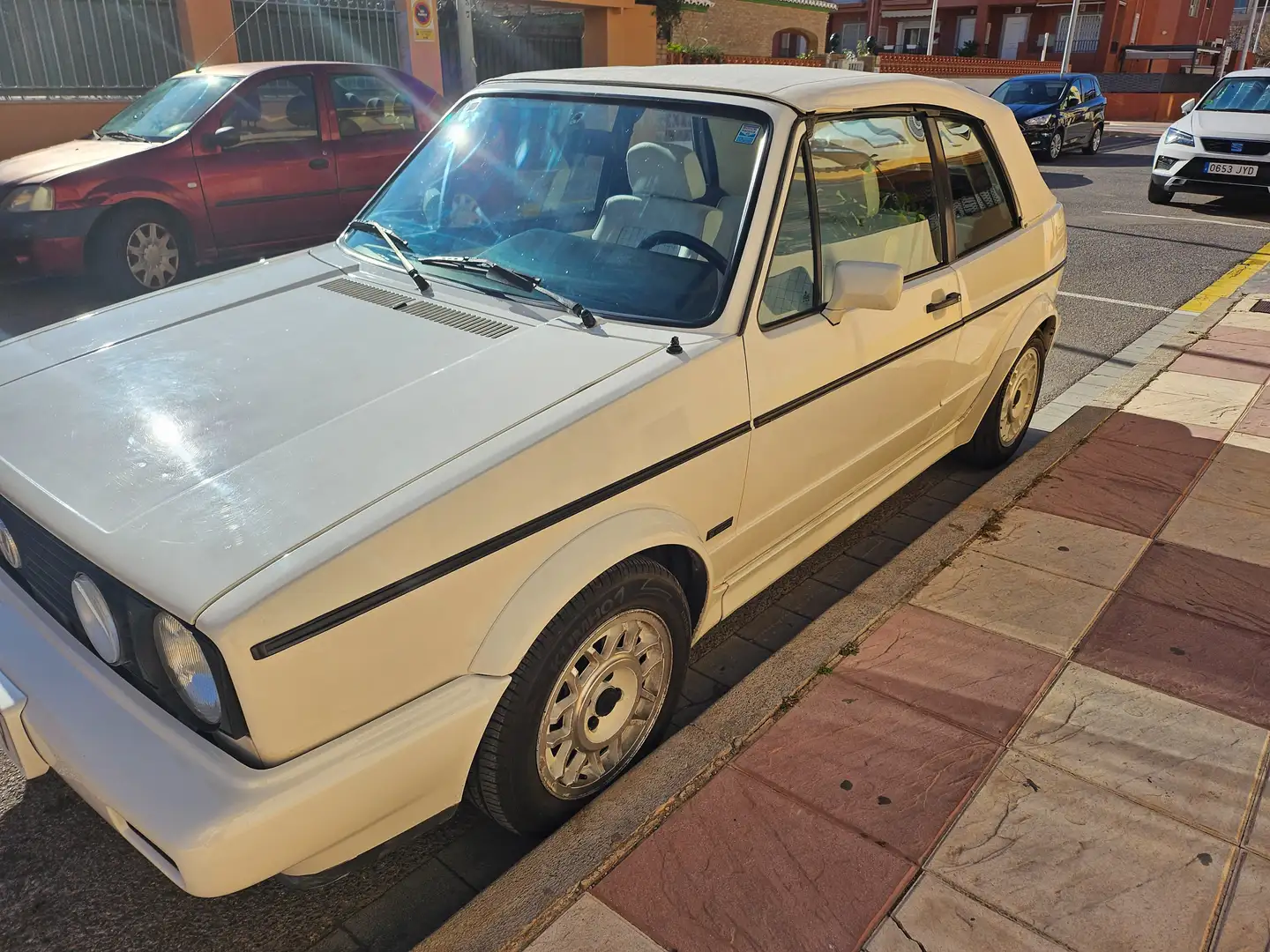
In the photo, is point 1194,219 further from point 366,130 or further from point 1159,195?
point 366,130

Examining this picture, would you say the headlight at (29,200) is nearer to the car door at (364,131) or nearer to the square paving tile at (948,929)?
the car door at (364,131)

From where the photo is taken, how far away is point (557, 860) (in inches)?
94.2

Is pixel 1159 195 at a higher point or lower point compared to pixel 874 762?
lower

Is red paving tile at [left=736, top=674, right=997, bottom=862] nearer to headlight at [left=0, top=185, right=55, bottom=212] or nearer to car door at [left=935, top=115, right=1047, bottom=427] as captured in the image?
car door at [left=935, top=115, right=1047, bottom=427]

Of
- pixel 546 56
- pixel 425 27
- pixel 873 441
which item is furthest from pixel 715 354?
pixel 546 56

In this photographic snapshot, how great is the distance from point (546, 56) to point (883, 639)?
18.2 m

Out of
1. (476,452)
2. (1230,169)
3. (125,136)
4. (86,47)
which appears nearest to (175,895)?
(476,452)

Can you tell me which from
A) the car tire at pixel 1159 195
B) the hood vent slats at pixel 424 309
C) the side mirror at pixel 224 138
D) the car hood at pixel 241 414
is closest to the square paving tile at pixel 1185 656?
the car hood at pixel 241 414

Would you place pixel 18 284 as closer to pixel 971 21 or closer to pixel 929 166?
pixel 929 166

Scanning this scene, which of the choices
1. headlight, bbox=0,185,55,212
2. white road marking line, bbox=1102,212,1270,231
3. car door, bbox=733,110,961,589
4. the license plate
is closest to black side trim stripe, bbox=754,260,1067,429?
car door, bbox=733,110,961,589

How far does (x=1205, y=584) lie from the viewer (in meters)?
3.71

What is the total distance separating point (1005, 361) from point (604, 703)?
9.01ft

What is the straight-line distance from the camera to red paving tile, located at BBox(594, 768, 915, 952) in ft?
7.23

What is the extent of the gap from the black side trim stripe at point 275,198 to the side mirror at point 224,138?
425 millimetres
